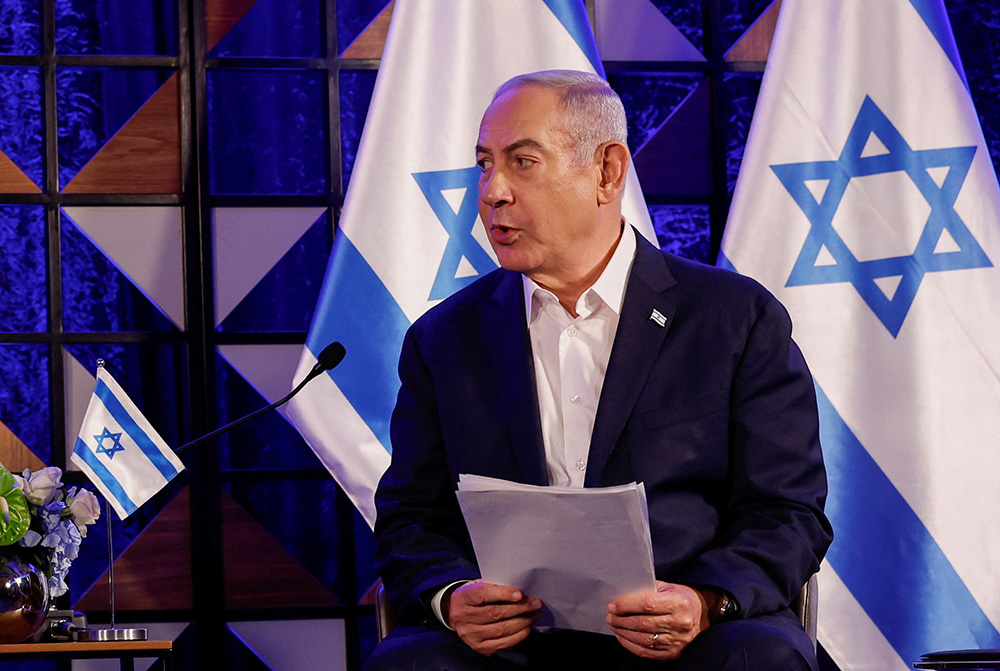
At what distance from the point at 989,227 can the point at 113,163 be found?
7.92 ft

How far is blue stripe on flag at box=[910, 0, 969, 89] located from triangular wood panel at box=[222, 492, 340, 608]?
227 centimetres

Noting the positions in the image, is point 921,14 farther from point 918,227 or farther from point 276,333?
point 276,333

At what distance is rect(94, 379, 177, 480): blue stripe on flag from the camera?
8.57 ft

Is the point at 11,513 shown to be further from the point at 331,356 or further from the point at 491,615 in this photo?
the point at 491,615

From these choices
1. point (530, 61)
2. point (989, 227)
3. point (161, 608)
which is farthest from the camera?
point (161, 608)

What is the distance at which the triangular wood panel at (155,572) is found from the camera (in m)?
3.25

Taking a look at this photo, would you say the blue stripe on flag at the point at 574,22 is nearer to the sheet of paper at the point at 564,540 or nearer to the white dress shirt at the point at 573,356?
the white dress shirt at the point at 573,356

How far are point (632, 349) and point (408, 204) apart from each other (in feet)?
3.82

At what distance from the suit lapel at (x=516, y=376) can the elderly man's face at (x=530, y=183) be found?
0.10 m

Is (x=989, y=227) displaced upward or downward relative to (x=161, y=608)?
upward

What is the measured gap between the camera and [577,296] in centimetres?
209

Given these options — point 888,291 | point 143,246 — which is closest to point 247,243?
point 143,246

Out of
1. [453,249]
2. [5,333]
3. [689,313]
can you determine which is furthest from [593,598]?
[5,333]

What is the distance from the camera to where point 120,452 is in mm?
2617
